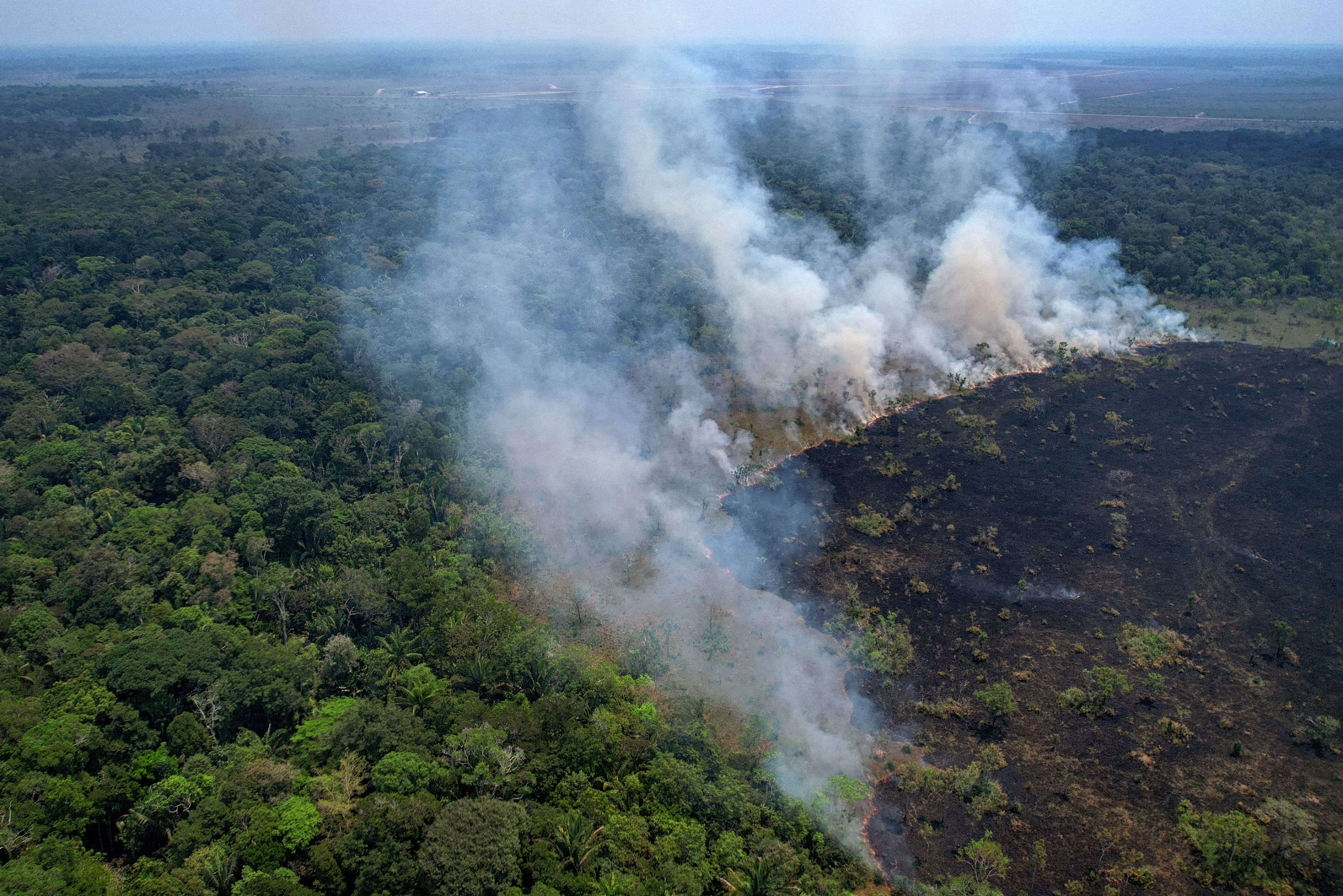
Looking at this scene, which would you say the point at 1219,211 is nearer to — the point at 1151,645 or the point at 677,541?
the point at 1151,645

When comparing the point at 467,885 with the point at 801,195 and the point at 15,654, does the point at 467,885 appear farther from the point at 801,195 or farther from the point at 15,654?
the point at 801,195

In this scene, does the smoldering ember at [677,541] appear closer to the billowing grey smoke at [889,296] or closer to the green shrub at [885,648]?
the green shrub at [885,648]

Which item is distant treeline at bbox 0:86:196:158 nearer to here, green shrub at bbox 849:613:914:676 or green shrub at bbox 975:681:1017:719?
green shrub at bbox 849:613:914:676

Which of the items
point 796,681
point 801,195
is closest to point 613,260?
point 801,195

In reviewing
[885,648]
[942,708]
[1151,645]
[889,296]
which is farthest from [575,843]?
[889,296]

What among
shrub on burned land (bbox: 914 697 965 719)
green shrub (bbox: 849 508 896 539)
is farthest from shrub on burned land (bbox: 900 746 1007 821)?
green shrub (bbox: 849 508 896 539)
